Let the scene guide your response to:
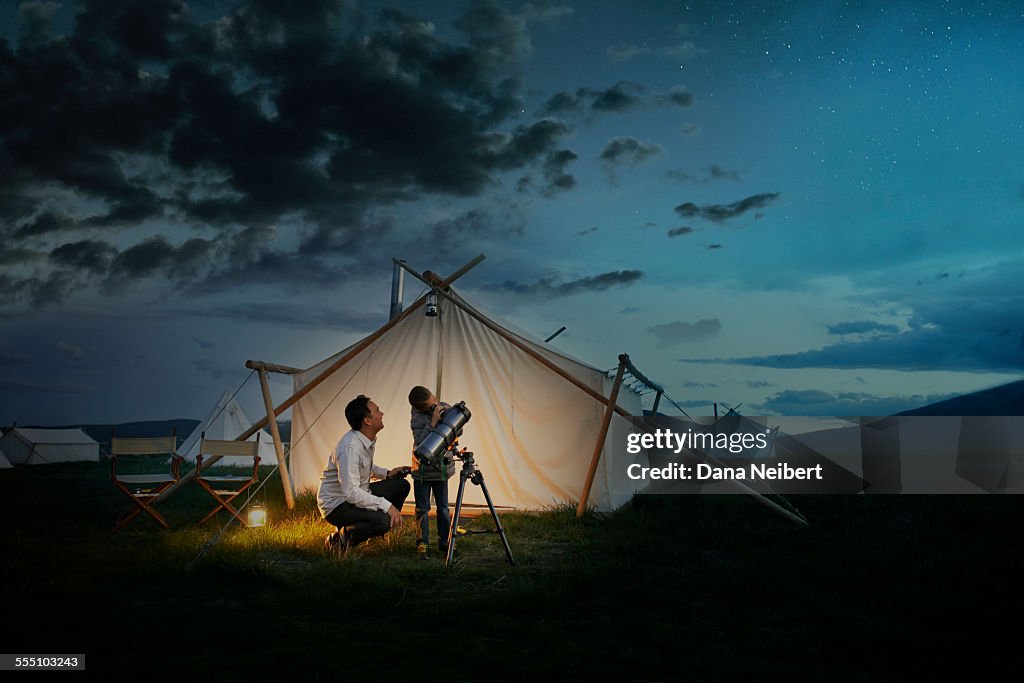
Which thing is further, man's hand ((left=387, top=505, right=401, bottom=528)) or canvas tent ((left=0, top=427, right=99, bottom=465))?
canvas tent ((left=0, top=427, right=99, bottom=465))

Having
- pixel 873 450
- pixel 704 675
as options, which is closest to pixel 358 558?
pixel 704 675

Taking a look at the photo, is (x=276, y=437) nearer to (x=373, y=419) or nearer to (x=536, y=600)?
(x=373, y=419)

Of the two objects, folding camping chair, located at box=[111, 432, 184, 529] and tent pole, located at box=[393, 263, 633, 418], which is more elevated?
tent pole, located at box=[393, 263, 633, 418]

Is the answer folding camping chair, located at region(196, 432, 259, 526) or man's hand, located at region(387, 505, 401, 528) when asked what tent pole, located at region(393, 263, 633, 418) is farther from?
man's hand, located at region(387, 505, 401, 528)

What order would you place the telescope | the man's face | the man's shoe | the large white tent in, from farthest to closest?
the large white tent
the man's face
the man's shoe
the telescope

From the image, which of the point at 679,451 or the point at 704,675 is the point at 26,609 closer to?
the point at 704,675

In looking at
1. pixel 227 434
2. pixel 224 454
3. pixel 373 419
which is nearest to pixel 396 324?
pixel 224 454

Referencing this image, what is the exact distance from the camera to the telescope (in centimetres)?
580

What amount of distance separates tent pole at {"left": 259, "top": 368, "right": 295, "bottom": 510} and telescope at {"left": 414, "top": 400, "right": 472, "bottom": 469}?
2.93 meters

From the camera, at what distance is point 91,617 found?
416cm

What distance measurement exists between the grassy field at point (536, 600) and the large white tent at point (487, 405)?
3.48 ft

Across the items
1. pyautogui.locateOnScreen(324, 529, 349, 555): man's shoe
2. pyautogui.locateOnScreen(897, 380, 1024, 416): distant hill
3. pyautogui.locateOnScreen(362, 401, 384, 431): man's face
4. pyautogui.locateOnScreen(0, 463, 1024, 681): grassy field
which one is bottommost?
pyautogui.locateOnScreen(0, 463, 1024, 681): grassy field

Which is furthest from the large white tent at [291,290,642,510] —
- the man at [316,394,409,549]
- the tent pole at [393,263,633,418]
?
the man at [316,394,409,549]

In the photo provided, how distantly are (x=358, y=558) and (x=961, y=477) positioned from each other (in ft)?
36.1
